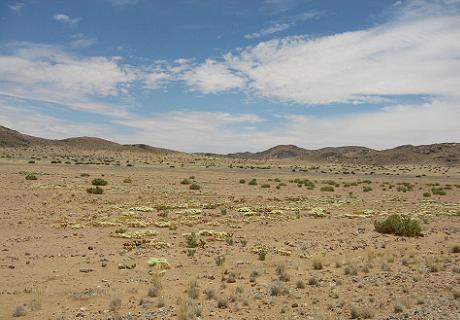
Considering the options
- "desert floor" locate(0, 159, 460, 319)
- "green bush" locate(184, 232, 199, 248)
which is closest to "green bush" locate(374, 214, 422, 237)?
"desert floor" locate(0, 159, 460, 319)

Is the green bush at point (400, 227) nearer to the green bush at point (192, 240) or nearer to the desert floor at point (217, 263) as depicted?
the desert floor at point (217, 263)

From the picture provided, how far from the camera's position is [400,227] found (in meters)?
23.7

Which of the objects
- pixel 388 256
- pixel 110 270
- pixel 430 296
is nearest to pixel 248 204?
pixel 388 256

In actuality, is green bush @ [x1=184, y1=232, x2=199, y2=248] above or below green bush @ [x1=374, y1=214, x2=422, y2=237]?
below

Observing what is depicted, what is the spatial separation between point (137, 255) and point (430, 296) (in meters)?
10.3

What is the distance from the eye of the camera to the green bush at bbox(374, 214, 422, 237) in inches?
920

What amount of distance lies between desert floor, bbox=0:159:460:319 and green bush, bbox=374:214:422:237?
2.18 ft

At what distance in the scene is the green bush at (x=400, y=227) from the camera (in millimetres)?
23372

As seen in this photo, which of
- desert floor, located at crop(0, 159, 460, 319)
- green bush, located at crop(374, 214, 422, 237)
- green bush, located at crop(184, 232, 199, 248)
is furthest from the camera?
green bush, located at crop(374, 214, 422, 237)

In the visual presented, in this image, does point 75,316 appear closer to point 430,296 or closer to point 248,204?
point 430,296

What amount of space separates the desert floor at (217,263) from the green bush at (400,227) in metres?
0.66

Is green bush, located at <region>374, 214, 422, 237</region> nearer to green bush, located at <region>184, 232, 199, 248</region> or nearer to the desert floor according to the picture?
the desert floor

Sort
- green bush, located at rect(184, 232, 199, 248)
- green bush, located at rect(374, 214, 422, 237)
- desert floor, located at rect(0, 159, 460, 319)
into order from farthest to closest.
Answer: green bush, located at rect(374, 214, 422, 237) < green bush, located at rect(184, 232, 199, 248) < desert floor, located at rect(0, 159, 460, 319)

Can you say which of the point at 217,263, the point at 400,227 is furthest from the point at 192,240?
the point at 400,227
